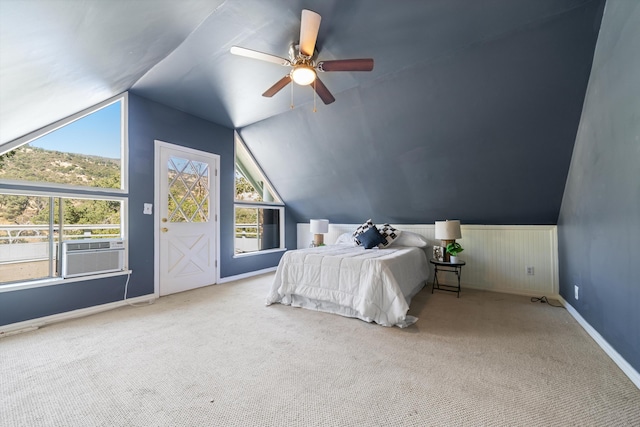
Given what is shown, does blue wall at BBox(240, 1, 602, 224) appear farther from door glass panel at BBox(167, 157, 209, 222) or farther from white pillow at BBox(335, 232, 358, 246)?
door glass panel at BBox(167, 157, 209, 222)

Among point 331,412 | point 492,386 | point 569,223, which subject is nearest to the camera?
point 331,412

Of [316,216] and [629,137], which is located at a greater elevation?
[629,137]

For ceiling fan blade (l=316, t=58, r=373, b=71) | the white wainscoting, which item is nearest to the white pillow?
the white wainscoting

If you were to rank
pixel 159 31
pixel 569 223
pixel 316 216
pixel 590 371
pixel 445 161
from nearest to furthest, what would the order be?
pixel 590 371 → pixel 159 31 → pixel 569 223 → pixel 445 161 → pixel 316 216

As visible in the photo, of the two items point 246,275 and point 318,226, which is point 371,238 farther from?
point 246,275

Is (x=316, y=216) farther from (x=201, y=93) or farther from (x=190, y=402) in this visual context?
(x=190, y=402)

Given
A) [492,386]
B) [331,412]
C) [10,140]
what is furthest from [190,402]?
[10,140]

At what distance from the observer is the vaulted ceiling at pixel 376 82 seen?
1932 millimetres

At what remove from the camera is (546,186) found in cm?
331

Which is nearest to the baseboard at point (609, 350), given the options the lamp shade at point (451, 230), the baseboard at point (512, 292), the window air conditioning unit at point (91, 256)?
the baseboard at point (512, 292)

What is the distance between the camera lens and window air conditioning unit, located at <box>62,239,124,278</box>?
290 cm

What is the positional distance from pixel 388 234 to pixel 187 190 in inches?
129

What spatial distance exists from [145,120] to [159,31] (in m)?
1.81

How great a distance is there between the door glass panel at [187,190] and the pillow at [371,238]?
8.42 feet
